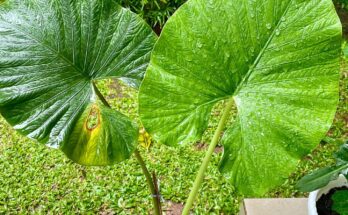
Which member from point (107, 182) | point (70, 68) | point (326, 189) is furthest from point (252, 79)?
point (107, 182)

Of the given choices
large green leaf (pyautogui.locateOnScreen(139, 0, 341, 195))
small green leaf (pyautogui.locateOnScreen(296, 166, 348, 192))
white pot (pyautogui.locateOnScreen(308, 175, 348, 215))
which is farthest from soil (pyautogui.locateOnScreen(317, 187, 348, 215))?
large green leaf (pyautogui.locateOnScreen(139, 0, 341, 195))

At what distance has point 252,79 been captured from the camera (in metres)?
0.93

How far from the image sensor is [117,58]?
1.13 metres

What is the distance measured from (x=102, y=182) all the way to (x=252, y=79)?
4.72 ft

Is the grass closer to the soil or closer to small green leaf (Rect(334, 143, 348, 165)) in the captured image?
the soil

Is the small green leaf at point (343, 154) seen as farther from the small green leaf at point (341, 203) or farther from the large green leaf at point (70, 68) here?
the large green leaf at point (70, 68)

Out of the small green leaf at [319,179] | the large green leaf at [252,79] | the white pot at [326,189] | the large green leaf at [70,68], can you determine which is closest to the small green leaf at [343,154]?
the small green leaf at [319,179]

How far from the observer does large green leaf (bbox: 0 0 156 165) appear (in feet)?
3.40

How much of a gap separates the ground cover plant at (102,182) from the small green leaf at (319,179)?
76 cm

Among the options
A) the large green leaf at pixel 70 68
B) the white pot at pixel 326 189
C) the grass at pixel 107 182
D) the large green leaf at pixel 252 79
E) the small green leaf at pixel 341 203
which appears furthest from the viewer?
the grass at pixel 107 182

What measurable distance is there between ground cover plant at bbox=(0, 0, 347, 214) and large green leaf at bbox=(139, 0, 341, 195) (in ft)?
3.80

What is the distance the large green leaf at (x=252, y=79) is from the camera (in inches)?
34.4

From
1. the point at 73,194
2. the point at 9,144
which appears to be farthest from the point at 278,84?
the point at 9,144

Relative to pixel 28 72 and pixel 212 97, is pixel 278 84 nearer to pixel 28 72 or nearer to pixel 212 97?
pixel 212 97
